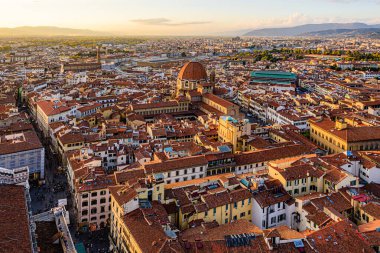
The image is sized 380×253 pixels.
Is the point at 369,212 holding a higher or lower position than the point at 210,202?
lower

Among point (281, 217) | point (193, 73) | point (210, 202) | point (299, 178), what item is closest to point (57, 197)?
point (210, 202)

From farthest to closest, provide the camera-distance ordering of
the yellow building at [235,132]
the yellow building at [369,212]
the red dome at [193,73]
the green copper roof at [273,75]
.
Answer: the green copper roof at [273,75] → the red dome at [193,73] → the yellow building at [235,132] → the yellow building at [369,212]

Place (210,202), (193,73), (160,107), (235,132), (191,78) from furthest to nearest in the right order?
(193,73), (191,78), (160,107), (235,132), (210,202)

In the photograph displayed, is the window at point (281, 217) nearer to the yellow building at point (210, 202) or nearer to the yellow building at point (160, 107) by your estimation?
the yellow building at point (210, 202)

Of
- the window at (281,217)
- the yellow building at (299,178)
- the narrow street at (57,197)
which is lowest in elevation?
the narrow street at (57,197)

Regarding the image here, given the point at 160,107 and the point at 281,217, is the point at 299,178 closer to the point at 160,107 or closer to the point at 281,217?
the point at 281,217

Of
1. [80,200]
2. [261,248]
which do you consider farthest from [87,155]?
[261,248]

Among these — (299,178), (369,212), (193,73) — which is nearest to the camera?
(369,212)

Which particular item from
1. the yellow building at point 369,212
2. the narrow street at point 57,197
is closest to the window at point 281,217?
the yellow building at point 369,212
